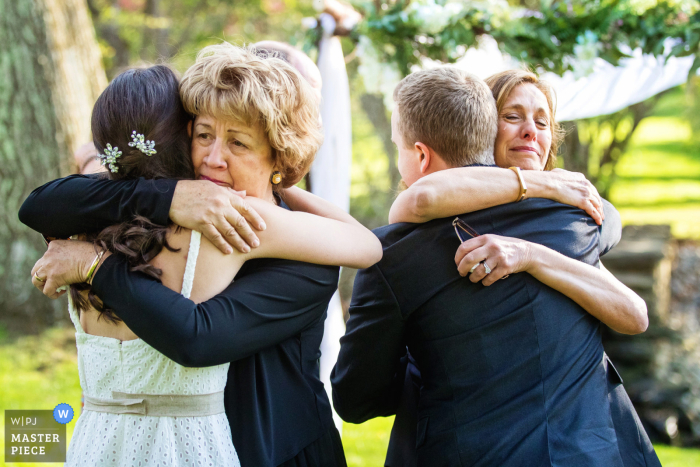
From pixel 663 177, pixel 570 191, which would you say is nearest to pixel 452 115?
pixel 570 191

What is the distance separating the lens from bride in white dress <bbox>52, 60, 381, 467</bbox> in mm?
1691

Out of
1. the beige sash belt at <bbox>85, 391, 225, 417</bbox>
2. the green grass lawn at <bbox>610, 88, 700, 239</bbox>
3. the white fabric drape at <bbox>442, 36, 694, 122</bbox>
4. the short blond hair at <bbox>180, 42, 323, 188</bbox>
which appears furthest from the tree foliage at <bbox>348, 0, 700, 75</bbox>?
the green grass lawn at <bbox>610, 88, 700, 239</bbox>

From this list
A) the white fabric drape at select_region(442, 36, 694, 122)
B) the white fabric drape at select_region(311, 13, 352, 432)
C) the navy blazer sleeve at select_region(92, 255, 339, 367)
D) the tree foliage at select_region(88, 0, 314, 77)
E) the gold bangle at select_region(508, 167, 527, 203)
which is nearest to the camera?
the navy blazer sleeve at select_region(92, 255, 339, 367)

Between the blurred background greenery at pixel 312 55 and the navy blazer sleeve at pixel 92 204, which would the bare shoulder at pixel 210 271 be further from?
the blurred background greenery at pixel 312 55

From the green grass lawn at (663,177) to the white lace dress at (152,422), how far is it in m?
9.87

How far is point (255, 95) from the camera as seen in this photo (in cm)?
175

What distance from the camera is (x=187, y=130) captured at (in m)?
1.87

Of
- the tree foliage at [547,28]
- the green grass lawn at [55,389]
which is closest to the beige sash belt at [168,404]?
the green grass lawn at [55,389]

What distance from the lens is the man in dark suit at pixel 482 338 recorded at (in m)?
1.84

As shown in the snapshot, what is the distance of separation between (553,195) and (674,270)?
9.21m

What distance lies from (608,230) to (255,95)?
1.34m

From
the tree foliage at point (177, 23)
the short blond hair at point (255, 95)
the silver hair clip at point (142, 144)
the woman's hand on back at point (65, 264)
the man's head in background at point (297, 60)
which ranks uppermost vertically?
the tree foliage at point (177, 23)

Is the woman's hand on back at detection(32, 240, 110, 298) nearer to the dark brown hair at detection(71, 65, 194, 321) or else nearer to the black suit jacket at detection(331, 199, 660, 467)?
the dark brown hair at detection(71, 65, 194, 321)

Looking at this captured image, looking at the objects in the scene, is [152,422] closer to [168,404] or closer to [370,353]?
[168,404]
